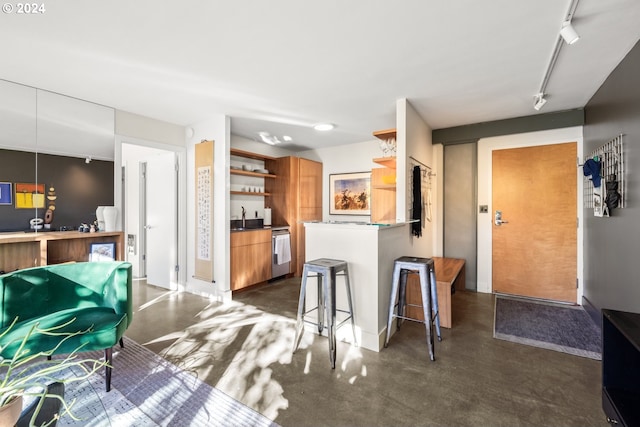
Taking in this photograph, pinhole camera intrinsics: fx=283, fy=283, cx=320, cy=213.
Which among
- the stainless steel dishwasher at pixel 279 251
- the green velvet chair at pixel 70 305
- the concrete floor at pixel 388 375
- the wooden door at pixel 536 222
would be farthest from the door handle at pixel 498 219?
the green velvet chair at pixel 70 305

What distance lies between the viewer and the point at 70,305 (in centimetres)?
228

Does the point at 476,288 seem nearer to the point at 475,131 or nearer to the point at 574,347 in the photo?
the point at 574,347

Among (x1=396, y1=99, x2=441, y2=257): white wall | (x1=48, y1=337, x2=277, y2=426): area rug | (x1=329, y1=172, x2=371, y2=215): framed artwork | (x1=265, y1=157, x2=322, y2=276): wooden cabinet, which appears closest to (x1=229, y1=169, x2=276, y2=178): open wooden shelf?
(x1=265, y1=157, x2=322, y2=276): wooden cabinet

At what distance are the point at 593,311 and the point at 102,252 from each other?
572 cm

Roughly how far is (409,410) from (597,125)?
3.49 m

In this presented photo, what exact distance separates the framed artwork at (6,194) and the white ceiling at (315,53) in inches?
40.8

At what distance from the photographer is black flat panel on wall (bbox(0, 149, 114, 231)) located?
9.20 feet

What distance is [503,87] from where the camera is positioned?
2.92 meters

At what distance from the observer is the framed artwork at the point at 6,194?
274cm

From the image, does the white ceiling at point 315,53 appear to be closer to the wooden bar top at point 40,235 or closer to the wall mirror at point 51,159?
the wall mirror at point 51,159

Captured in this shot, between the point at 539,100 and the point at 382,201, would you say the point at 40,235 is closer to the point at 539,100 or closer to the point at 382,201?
the point at 382,201

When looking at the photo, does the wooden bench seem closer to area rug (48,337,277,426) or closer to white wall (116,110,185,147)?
area rug (48,337,277,426)

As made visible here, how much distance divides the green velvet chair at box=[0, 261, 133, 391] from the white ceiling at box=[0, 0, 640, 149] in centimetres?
175

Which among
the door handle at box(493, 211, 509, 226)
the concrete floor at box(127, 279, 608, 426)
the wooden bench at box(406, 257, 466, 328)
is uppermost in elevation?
the door handle at box(493, 211, 509, 226)
